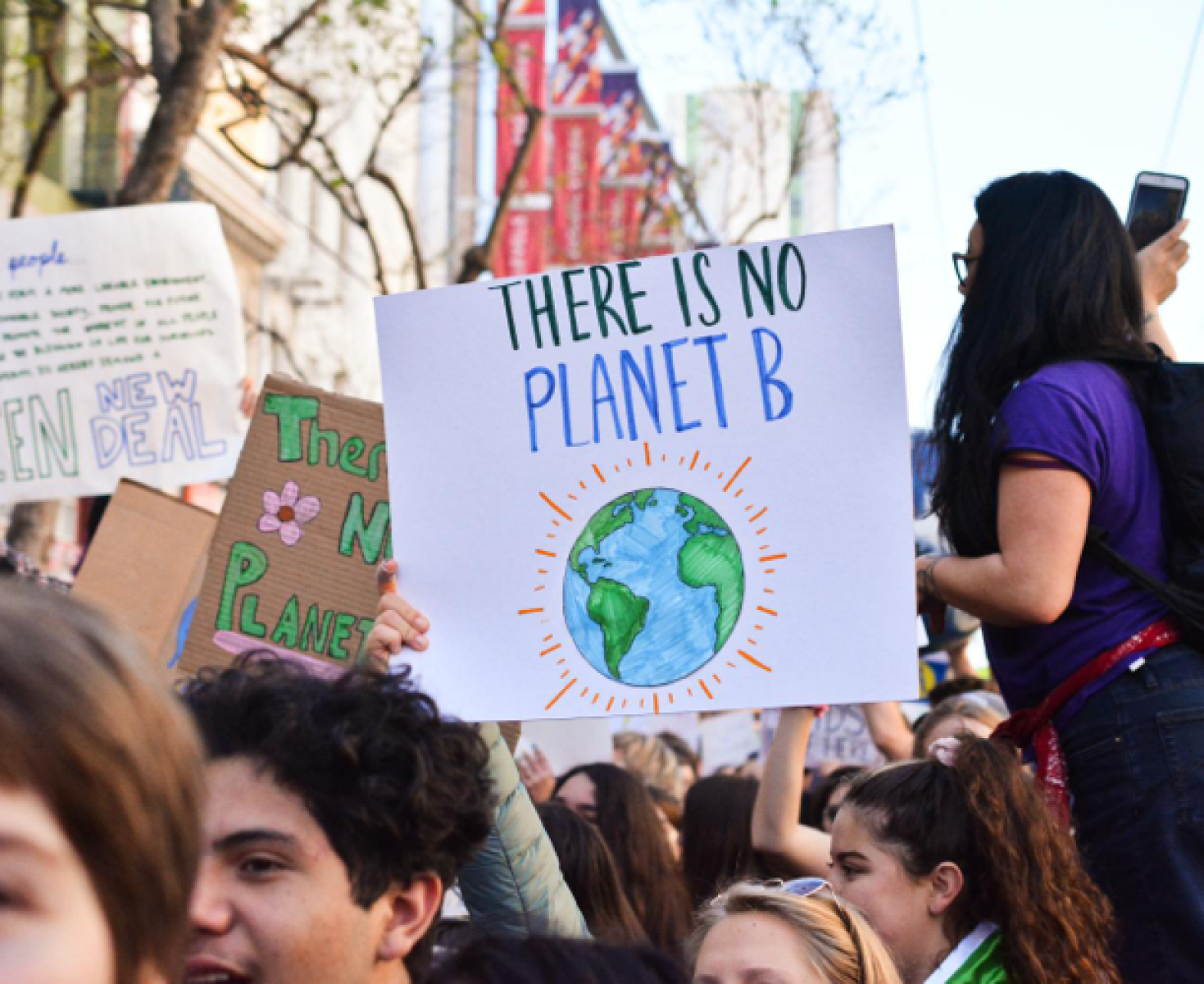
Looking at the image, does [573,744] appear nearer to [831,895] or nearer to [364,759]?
[831,895]

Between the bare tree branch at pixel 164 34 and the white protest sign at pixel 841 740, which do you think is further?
the bare tree branch at pixel 164 34

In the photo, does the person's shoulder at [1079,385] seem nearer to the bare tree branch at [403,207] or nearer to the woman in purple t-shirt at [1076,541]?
the woman in purple t-shirt at [1076,541]

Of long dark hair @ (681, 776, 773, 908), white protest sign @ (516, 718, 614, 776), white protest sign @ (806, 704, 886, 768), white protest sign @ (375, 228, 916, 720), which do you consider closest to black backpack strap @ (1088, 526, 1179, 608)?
white protest sign @ (375, 228, 916, 720)

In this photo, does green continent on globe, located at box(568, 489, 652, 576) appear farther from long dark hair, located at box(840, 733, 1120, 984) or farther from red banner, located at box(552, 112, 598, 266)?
red banner, located at box(552, 112, 598, 266)

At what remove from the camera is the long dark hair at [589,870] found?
3.82 m

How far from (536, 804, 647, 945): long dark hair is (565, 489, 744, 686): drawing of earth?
1.28m

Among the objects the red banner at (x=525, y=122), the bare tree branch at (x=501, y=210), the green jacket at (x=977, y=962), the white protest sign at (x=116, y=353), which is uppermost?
the red banner at (x=525, y=122)

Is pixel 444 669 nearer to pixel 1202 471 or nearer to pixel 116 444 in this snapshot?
pixel 1202 471

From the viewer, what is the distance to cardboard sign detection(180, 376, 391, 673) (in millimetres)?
3137

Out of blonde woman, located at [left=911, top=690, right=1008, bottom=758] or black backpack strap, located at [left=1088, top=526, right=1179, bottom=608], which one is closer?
black backpack strap, located at [left=1088, top=526, right=1179, bottom=608]

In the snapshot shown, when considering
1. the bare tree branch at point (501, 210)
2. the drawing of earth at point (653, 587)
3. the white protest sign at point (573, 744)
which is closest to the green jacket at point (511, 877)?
the drawing of earth at point (653, 587)

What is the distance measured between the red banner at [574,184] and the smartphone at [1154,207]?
19915 millimetres

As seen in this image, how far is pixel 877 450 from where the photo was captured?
8.57 ft

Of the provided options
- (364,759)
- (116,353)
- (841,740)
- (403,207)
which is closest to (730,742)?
(841,740)
